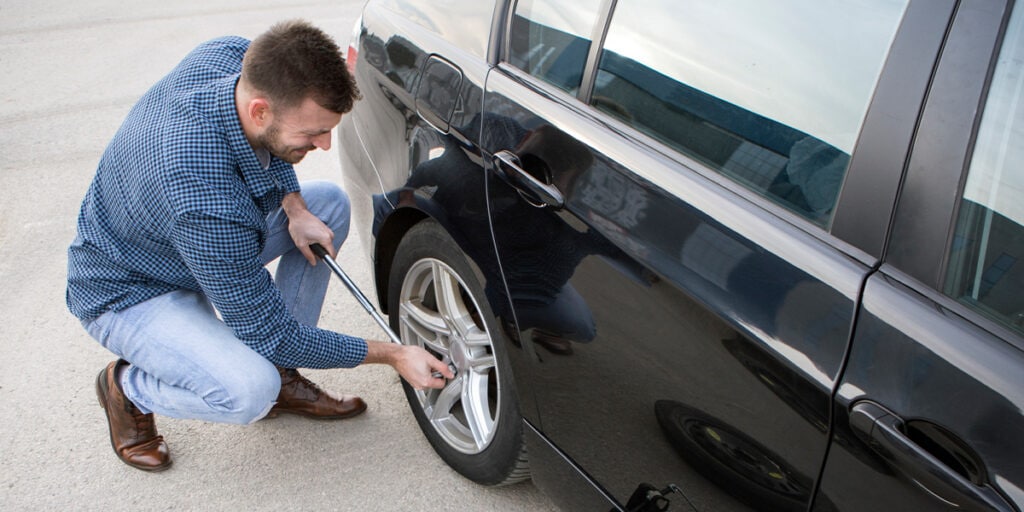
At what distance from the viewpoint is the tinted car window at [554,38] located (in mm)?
1691

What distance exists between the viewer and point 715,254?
4.26 feet

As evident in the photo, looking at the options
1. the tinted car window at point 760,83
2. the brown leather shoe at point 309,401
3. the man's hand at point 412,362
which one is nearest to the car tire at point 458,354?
the man's hand at point 412,362

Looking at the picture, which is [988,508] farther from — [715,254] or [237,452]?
[237,452]

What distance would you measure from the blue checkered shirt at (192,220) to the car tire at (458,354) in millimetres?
252

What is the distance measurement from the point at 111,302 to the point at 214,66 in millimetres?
642

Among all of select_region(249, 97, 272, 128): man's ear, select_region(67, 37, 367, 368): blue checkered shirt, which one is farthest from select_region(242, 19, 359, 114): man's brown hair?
select_region(67, 37, 367, 368): blue checkered shirt

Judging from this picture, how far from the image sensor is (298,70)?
1.71 meters

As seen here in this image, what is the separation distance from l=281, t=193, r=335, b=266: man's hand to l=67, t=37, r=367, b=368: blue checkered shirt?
23cm

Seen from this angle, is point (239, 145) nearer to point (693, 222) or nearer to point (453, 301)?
point (453, 301)

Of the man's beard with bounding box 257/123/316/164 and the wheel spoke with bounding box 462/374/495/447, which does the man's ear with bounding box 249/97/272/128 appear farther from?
the wheel spoke with bounding box 462/374/495/447

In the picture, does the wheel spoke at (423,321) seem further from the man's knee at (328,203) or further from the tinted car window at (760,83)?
the tinted car window at (760,83)

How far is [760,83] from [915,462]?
620 mm

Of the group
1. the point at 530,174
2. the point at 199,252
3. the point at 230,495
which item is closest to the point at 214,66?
the point at 199,252

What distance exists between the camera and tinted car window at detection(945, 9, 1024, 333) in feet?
3.52
